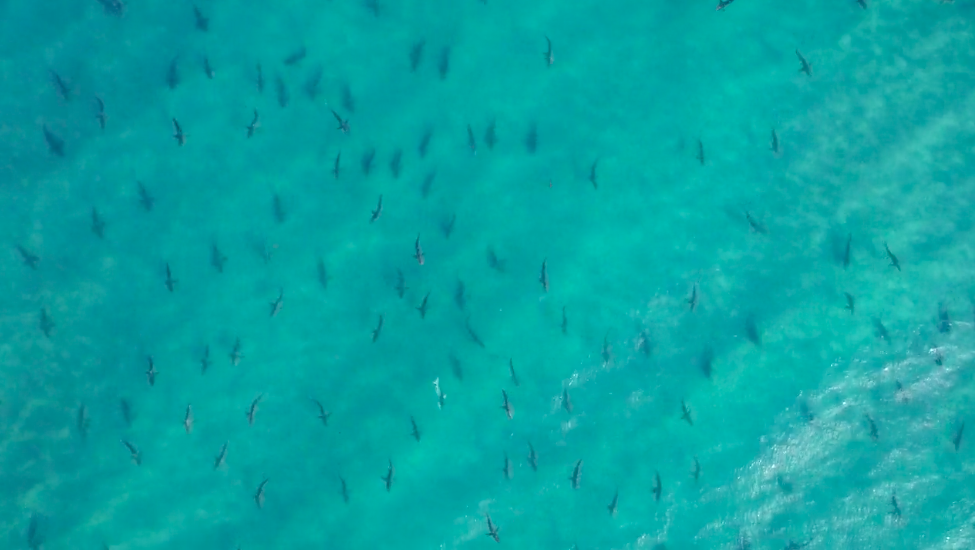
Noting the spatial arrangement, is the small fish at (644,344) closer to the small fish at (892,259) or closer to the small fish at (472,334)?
the small fish at (472,334)

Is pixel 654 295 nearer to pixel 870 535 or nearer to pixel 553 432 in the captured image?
pixel 553 432

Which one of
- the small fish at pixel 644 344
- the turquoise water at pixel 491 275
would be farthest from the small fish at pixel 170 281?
the small fish at pixel 644 344

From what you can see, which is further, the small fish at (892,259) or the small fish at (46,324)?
the small fish at (46,324)

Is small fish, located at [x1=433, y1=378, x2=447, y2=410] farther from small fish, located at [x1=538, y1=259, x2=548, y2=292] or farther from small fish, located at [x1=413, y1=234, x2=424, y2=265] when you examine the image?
small fish, located at [x1=538, y1=259, x2=548, y2=292]

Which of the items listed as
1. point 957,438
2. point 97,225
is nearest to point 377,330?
point 97,225

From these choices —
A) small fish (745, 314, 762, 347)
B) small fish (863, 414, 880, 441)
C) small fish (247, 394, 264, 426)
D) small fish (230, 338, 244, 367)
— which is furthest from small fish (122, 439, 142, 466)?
small fish (863, 414, 880, 441)
